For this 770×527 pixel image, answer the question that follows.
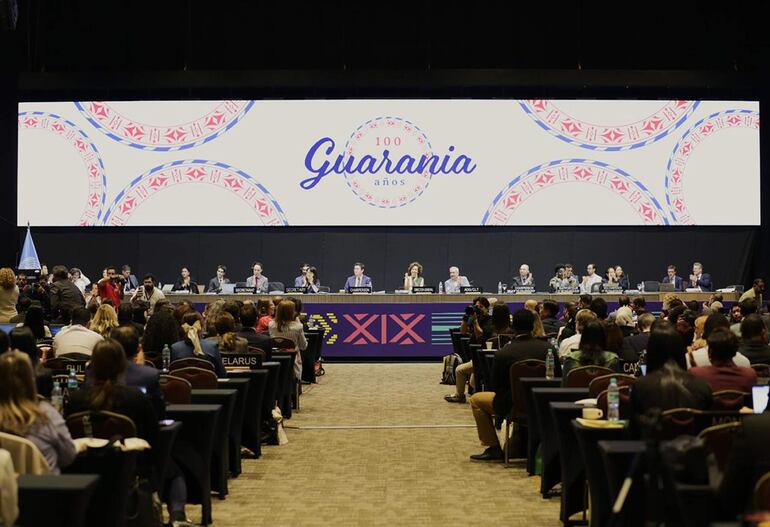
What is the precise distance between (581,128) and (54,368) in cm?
1326

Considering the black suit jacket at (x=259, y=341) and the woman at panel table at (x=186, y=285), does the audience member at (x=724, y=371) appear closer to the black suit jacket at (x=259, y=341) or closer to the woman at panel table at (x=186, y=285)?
the black suit jacket at (x=259, y=341)

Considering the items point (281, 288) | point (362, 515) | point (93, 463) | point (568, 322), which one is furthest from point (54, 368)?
point (281, 288)

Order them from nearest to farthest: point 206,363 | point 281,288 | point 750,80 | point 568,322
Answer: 1. point 206,363
2. point 568,322
3. point 281,288
4. point 750,80

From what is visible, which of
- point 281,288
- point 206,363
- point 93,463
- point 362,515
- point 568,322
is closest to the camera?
point 93,463

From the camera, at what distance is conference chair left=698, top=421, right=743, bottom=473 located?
13.8ft

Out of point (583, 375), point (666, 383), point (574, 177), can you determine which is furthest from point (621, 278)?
point (666, 383)

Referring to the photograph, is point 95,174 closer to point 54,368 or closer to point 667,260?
point 667,260

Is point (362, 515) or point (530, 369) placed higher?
point (530, 369)

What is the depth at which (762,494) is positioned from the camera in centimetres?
338

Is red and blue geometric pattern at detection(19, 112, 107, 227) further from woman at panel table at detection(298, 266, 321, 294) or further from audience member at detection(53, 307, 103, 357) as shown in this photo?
audience member at detection(53, 307, 103, 357)

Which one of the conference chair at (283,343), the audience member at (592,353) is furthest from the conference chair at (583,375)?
the conference chair at (283,343)

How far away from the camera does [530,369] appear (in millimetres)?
7664

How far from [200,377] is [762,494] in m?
4.30

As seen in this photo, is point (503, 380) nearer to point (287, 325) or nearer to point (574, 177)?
point (287, 325)
